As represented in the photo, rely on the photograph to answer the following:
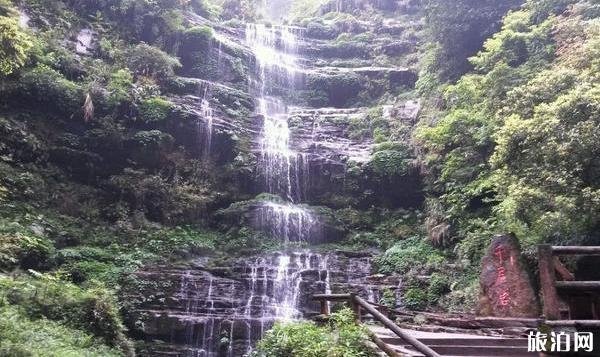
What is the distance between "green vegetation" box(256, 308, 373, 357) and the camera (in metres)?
6.13

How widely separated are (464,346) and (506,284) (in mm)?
3703

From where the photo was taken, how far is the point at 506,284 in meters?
9.29

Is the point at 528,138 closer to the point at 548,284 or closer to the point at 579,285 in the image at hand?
the point at 579,285

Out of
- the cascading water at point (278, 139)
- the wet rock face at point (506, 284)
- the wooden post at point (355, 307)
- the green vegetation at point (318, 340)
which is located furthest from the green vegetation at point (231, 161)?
the wet rock face at point (506, 284)

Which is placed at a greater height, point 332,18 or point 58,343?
point 332,18

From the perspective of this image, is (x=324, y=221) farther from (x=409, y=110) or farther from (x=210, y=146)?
(x=409, y=110)

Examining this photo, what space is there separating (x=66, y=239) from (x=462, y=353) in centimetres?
1157

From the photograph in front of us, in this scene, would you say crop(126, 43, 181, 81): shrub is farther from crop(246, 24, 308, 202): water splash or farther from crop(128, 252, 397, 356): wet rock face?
crop(128, 252, 397, 356): wet rock face

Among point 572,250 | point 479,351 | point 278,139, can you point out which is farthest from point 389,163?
point 572,250

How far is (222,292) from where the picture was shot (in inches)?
505

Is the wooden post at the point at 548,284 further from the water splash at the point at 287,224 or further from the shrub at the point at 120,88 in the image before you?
the shrub at the point at 120,88

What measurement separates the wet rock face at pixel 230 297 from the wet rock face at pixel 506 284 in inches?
159

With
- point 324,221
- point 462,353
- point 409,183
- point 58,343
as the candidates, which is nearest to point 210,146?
point 324,221

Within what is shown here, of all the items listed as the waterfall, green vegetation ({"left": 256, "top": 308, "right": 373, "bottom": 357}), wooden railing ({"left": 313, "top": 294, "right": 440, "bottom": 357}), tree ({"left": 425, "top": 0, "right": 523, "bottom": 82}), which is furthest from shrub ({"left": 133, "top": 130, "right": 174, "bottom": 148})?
green vegetation ({"left": 256, "top": 308, "right": 373, "bottom": 357})
